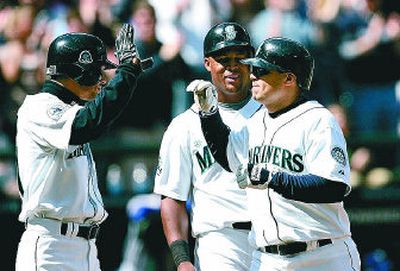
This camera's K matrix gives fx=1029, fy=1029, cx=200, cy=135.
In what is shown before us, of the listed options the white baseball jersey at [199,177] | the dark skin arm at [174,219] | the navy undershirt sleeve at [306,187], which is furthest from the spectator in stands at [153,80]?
the navy undershirt sleeve at [306,187]

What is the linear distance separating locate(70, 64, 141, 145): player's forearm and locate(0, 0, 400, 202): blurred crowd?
14.0 ft

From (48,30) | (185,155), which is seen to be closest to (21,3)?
(48,30)

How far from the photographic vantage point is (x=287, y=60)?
16.6 feet

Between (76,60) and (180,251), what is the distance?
3.84 feet

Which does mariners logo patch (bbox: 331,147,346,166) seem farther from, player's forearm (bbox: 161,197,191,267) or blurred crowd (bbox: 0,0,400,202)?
blurred crowd (bbox: 0,0,400,202)

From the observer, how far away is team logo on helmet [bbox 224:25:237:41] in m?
5.81

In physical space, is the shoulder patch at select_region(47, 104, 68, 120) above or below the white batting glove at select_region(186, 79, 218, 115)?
below

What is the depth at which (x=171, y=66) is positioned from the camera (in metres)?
9.48

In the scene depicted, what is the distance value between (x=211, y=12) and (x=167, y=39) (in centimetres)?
48

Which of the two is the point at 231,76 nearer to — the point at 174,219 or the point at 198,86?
the point at 198,86

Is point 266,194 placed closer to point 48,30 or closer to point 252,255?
point 252,255

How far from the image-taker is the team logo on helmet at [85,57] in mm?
5355

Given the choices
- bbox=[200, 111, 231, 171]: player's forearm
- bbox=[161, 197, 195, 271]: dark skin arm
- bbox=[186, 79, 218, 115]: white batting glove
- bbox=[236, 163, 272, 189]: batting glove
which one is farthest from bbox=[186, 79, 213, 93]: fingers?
bbox=[161, 197, 195, 271]: dark skin arm

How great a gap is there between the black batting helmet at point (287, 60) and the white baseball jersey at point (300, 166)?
15cm
